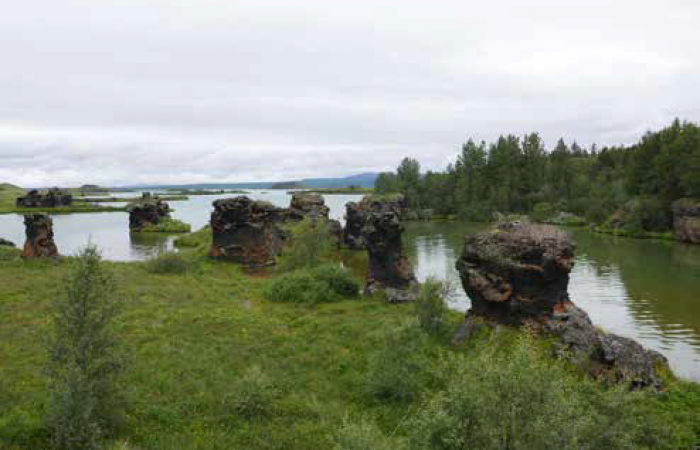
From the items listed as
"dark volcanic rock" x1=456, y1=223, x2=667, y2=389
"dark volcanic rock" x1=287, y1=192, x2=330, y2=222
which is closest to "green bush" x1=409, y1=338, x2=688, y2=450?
"dark volcanic rock" x1=456, y1=223, x2=667, y2=389

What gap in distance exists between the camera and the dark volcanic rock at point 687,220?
85.4 m

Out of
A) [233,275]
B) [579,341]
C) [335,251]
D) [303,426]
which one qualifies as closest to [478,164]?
[335,251]

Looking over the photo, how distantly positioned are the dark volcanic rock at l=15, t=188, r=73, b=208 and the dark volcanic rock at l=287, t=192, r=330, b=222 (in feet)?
407

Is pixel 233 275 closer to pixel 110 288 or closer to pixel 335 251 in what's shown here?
pixel 335 251

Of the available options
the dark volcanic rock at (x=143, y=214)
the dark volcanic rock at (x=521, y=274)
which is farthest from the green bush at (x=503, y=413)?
the dark volcanic rock at (x=143, y=214)

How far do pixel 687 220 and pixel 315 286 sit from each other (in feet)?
260

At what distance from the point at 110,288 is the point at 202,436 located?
6488 millimetres

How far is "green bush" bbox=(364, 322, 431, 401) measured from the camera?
21.9 meters

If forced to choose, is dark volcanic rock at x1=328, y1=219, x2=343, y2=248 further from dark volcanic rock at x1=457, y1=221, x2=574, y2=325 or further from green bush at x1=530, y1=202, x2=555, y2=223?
green bush at x1=530, y1=202, x2=555, y2=223

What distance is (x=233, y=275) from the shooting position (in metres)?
52.9

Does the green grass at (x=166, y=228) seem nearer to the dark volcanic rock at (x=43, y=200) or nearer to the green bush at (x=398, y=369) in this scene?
the dark volcanic rock at (x=43, y=200)

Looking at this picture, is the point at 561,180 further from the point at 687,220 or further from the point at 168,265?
the point at 168,265

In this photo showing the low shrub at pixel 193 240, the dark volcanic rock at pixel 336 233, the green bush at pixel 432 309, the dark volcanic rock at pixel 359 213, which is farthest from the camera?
the low shrub at pixel 193 240

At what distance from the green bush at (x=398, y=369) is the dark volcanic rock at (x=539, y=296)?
23.7ft
